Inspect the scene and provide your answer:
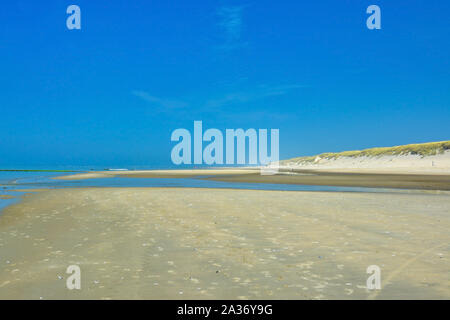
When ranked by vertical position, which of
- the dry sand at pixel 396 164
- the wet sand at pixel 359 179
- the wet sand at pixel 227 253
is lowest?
the wet sand at pixel 227 253

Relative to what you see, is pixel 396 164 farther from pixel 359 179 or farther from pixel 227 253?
pixel 227 253

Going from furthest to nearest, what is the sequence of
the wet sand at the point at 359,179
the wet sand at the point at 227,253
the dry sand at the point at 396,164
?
the dry sand at the point at 396,164, the wet sand at the point at 359,179, the wet sand at the point at 227,253

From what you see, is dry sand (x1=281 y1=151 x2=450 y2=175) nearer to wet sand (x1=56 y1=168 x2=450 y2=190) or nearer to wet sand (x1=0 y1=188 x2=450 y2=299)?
wet sand (x1=56 y1=168 x2=450 y2=190)

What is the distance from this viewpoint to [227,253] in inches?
319

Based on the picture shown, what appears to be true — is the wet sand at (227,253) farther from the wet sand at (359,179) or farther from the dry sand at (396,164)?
the dry sand at (396,164)

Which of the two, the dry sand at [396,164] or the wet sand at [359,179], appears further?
the dry sand at [396,164]

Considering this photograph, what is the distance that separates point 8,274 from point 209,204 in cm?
1144

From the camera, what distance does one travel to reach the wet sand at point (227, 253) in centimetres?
571

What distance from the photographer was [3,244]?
918cm

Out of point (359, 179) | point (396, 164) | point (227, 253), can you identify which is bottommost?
point (227, 253)

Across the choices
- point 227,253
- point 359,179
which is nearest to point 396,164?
point 359,179

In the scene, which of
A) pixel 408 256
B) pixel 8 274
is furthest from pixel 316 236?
pixel 8 274

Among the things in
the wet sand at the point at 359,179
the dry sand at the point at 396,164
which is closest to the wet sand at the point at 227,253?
the wet sand at the point at 359,179
